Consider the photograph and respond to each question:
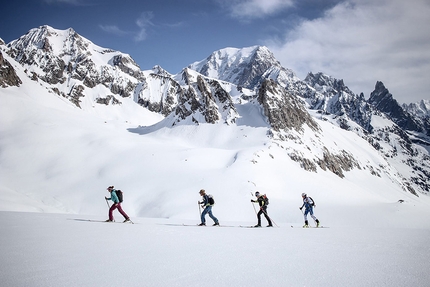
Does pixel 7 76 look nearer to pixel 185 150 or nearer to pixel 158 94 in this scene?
pixel 185 150

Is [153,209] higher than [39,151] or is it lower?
lower

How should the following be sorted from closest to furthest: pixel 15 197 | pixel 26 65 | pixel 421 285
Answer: pixel 421 285 → pixel 15 197 → pixel 26 65

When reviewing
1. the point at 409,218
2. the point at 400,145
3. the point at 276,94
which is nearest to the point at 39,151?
the point at 409,218

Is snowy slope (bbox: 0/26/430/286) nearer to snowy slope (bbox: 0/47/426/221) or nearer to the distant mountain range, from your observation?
snowy slope (bbox: 0/47/426/221)

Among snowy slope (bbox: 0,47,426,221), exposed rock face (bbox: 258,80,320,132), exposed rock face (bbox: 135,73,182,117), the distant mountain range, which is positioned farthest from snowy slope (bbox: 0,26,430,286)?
exposed rock face (bbox: 135,73,182,117)

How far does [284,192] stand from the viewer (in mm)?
35438

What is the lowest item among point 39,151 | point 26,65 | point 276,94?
point 39,151

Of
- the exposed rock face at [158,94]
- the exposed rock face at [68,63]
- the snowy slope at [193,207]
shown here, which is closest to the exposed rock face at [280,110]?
the snowy slope at [193,207]

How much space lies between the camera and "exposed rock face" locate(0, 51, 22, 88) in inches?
2742

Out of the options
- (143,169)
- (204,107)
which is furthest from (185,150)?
(204,107)

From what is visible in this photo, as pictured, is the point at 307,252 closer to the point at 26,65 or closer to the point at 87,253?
the point at 87,253

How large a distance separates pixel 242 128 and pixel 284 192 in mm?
27543

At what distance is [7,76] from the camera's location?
71.9 metres

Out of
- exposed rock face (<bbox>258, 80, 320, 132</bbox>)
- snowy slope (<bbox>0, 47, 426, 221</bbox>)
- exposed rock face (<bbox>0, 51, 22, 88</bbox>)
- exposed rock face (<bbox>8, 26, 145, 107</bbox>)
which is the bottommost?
snowy slope (<bbox>0, 47, 426, 221</bbox>)
